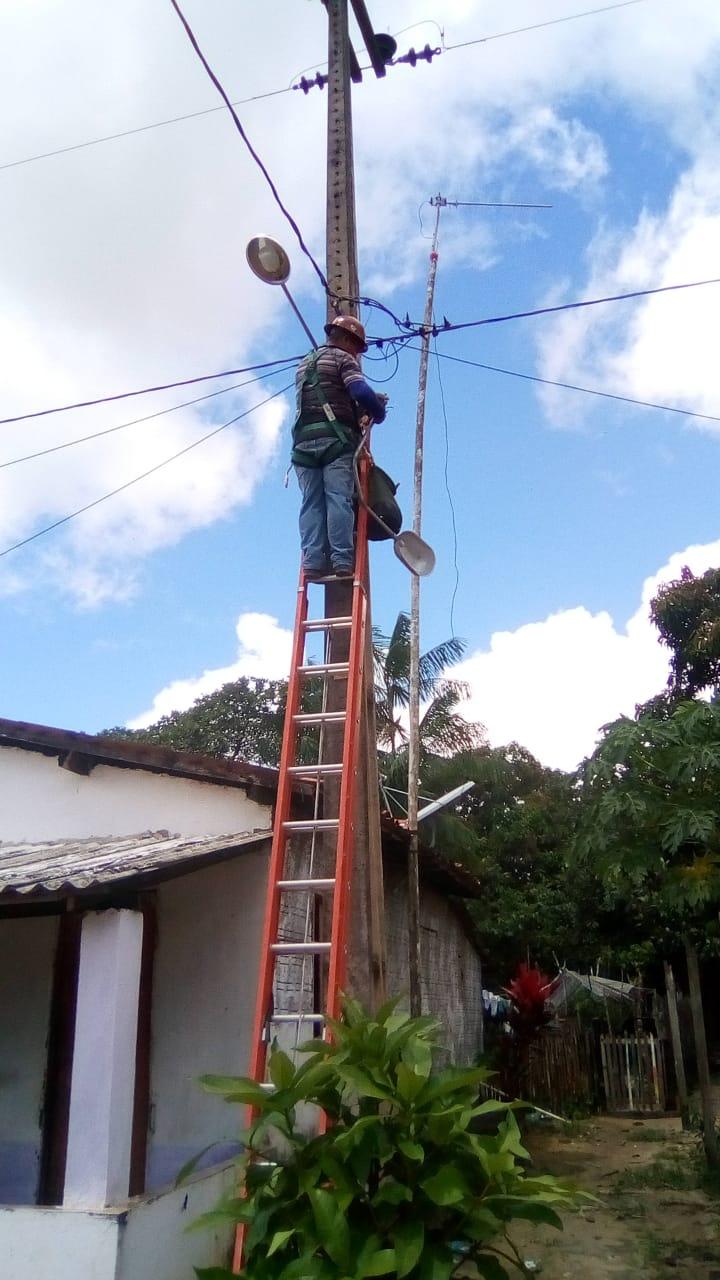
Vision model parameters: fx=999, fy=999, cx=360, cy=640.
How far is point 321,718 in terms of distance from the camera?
523 cm

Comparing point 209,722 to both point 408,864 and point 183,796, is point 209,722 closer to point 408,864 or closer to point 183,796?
point 408,864

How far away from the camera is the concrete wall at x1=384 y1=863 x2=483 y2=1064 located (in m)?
10.5

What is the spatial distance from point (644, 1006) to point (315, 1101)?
1480cm

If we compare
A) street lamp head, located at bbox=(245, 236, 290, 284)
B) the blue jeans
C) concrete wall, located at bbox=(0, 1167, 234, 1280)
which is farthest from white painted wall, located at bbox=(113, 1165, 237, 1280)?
street lamp head, located at bbox=(245, 236, 290, 284)

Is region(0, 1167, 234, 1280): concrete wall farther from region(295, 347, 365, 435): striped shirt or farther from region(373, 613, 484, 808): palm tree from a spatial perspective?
region(373, 613, 484, 808): palm tree

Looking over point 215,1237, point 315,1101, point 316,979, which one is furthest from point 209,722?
point 315,1101

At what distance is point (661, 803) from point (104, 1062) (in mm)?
4347

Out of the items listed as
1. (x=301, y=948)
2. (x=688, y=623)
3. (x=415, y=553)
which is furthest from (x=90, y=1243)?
(x=688, y=623)

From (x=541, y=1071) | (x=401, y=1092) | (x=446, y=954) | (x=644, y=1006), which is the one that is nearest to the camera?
(x=401, y=1092)

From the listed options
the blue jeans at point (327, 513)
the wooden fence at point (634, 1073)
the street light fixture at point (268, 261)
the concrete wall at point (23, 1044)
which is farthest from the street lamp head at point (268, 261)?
the wooden fence at point (634, 1073)

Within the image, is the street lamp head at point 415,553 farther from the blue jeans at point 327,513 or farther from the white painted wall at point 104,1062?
the white painted wall at point 104,1062

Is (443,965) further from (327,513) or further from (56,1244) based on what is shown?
(327,513)

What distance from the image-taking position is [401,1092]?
362 cm

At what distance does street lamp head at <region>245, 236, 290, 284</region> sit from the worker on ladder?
52 cm
